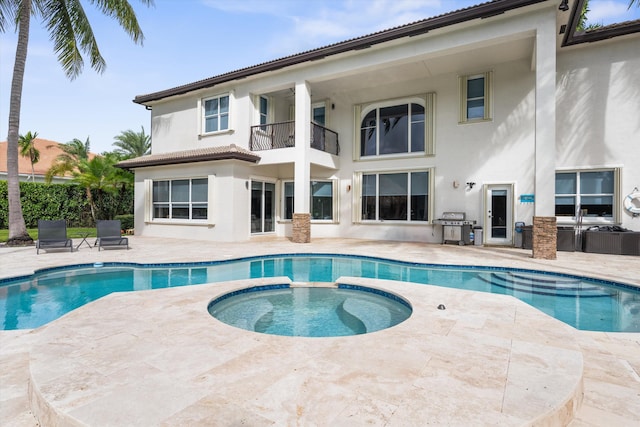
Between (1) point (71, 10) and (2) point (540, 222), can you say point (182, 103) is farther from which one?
(2) point (540, 222)

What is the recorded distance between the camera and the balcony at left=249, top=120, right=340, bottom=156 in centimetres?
1516

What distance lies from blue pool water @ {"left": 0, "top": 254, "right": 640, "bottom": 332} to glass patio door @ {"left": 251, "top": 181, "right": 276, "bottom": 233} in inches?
213

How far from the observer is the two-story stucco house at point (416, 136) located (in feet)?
Answer: 35.5

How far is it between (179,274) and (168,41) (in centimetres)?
1180

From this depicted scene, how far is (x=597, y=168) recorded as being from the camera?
38.5 feet

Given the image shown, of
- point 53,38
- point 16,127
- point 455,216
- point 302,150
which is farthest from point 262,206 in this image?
point 53,38

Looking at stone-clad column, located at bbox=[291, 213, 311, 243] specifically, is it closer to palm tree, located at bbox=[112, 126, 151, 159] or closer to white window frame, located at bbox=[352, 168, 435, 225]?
white window frame, located at bbox=[352, 168, 435, 225]

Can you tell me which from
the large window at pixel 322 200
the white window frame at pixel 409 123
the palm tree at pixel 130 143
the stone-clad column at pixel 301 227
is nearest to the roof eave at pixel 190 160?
the stone-clad column at pixel 301 227

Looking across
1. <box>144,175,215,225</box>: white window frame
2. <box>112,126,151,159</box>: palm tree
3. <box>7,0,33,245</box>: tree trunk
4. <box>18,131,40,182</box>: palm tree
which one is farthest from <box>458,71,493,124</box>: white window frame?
<box>18,131,40,182</box>: palm tree

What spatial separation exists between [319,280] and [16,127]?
12.8m

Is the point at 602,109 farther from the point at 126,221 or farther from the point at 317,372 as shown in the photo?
the point at 126,221

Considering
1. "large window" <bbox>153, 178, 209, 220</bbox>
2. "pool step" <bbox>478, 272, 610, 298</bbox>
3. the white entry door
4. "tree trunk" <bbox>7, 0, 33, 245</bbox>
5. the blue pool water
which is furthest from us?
"large window" <bbox>153, 178, 209, 220</bbox>

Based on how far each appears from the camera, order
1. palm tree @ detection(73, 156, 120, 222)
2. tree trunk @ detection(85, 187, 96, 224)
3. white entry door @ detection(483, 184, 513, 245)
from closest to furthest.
Answer: white entry door @ detection(483, 184, 513, 245)
palm tree @ detection(73, 156, 120, 222)
tree trunk @ detection(85, 187, 96, 224)

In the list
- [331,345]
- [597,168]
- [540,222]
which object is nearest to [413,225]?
[540,222]
